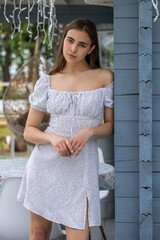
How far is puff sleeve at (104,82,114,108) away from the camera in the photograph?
6.12 ft

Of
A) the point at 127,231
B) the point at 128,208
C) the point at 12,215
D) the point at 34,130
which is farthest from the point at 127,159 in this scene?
the point at 12,215

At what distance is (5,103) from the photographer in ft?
17.0

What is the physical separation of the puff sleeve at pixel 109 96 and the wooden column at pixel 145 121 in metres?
0.14

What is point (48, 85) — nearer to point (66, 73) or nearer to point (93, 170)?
point (66, 73)

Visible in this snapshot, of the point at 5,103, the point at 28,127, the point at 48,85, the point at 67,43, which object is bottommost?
the point at 5,103

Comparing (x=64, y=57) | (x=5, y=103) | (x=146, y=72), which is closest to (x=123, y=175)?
(x=146, y=72)

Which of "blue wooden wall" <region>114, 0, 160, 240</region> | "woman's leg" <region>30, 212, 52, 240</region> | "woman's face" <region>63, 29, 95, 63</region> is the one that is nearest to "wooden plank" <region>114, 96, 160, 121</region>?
"blue wooden wall" <region>114, 0, 160, 240</region>

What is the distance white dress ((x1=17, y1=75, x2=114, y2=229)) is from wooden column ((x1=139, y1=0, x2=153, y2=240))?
0.51 feet

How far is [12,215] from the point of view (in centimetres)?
239


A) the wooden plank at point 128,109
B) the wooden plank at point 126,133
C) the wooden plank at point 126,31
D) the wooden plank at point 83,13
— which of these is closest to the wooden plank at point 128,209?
the wooden plank at point 126,133

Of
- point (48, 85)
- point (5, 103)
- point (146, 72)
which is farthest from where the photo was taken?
point (5, 103)

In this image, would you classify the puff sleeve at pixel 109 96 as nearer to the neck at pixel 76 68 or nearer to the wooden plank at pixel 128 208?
the neck at pixel 76 68

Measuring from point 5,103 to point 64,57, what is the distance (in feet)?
10.9

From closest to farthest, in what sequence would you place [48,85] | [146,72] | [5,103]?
1. [146,72]
2. [48,85]
3. [5,103]
